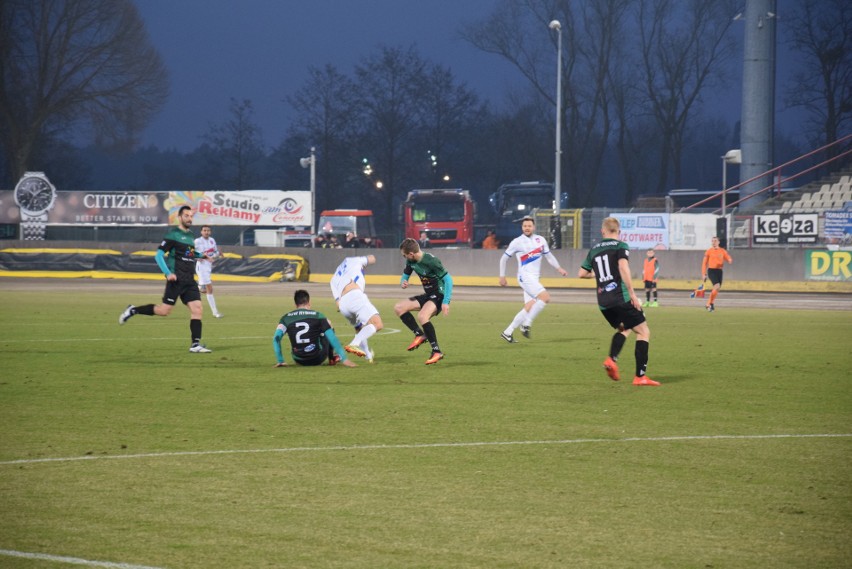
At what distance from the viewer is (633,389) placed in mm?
12586

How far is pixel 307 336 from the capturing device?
1448 centimetres

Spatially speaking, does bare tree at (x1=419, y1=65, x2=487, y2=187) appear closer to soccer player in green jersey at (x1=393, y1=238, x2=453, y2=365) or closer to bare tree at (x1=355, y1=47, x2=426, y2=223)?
bare tree at (x1=355, y1=47, x2=426, y2=223)

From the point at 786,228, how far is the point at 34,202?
3720cm

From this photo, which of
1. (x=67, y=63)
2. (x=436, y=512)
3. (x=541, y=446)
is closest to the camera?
(x=436, y=512)

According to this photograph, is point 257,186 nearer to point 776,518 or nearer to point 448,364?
point 448,364

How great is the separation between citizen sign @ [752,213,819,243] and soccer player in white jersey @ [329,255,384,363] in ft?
95.0

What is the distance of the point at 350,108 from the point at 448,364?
224 ft

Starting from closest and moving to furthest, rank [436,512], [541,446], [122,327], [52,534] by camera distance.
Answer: [52,534] → [436,512] → [541,446] → [122,327]

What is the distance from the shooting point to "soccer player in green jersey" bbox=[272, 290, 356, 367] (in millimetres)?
14123

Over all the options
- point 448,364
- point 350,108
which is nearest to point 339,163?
point 350,108

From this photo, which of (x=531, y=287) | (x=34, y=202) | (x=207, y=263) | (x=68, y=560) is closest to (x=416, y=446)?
(x=68, y=560)

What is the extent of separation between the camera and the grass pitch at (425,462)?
5.99 meters

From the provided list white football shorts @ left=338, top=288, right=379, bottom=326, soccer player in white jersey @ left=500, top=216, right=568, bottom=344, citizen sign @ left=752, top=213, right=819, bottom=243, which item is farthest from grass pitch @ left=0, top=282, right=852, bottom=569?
citizen sign @ left=752, top=213, right=819, bottom=243

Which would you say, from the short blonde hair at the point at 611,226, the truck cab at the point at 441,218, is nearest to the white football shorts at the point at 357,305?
the short blonde hair at the point at 611,226
